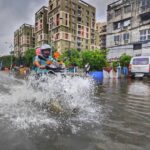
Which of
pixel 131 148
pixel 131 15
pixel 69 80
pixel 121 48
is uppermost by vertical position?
pixel 131 15

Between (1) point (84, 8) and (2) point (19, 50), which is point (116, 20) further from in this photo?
(2) point (19, 50)

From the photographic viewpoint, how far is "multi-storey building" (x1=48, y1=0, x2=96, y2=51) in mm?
58625

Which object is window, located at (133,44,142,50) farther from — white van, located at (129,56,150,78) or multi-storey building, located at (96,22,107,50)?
multi-storey building, located at (96,22,107,50)

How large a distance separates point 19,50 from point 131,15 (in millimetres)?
60475

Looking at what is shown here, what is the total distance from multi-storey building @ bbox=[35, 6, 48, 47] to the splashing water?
59483mm

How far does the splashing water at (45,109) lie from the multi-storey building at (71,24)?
169ft

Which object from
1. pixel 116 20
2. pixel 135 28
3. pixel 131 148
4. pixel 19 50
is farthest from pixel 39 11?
pixel 131 148

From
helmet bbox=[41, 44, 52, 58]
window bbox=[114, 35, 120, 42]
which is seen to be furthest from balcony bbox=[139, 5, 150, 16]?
helmet bbox=[41, 44, 52, 58]

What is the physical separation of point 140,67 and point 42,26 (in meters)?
54.3

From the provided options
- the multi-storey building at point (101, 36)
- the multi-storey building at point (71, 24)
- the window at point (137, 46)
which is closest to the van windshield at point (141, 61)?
the window at point (137, 46)

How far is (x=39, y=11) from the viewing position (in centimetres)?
6981

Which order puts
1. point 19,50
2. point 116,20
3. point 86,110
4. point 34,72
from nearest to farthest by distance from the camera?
1. point 86,110
2. point 34,72
3. point 116,20
4. point 19,50

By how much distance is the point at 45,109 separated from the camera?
540 cm

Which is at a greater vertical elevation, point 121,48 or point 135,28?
point 135,28
